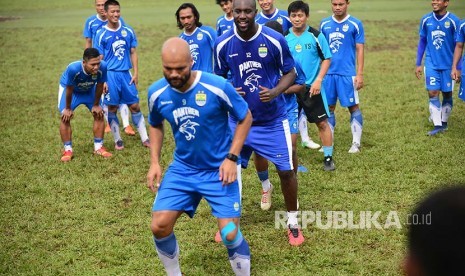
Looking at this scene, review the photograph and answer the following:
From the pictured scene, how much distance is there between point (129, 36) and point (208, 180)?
6626 mm

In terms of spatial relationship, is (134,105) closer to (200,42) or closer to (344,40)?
(200,42)

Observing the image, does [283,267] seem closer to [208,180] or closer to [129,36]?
[208,180]

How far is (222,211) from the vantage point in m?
5.66

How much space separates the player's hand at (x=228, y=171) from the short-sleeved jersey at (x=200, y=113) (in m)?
0.20

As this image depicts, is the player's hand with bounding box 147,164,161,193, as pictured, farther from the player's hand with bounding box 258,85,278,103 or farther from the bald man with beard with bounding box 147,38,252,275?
the player's hand with bounding box 258,85,278,103

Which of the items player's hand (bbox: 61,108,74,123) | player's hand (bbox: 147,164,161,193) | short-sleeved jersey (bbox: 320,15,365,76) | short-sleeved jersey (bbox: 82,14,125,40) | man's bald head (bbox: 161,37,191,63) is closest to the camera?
man's bald head (bbox: 161,37,191,63)

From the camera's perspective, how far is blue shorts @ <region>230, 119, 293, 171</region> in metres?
6.97

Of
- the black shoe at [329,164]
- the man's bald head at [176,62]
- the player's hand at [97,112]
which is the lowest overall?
the black shoe at [329,164]

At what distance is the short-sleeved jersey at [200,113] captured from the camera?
552cm

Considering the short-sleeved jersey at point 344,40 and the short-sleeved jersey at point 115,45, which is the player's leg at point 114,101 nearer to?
the short-sleeved jersey at point 115,45

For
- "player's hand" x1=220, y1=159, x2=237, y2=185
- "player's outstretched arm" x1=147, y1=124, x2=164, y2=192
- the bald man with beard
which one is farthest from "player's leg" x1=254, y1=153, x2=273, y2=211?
"player's hand" x1=220, y1=159, x2=237, y2=185

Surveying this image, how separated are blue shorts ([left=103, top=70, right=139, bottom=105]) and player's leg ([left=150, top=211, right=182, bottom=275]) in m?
6.05

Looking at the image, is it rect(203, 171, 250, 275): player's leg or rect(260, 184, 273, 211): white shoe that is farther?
rect(260, 184, 273, 211): white shoe

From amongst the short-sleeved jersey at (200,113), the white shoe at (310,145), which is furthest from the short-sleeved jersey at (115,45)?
the short-sleeved jersey at (200,113)
